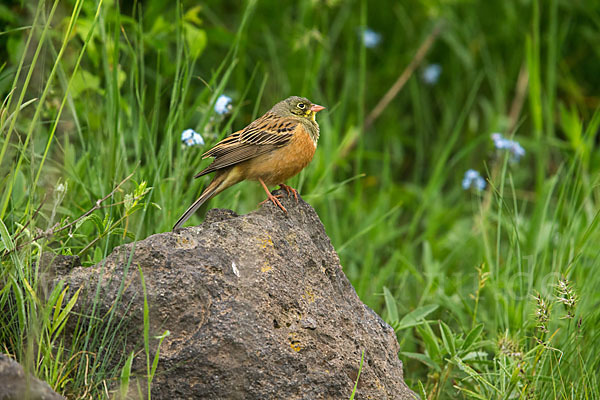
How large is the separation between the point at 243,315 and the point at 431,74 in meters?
5.97

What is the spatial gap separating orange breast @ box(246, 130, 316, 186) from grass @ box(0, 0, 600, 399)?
0.34 meters

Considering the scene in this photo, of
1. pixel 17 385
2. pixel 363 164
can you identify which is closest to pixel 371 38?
pixel 363 164

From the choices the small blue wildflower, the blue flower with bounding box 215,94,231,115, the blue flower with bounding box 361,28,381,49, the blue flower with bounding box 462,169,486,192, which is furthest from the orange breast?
the small blue wildflower

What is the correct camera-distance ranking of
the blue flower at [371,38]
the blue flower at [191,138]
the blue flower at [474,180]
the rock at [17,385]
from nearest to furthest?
the rock at [17,385]
the blue flower at [191,138]
the blue flower at [474,180]
the blue flower at [371,38]

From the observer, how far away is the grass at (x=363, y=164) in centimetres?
381

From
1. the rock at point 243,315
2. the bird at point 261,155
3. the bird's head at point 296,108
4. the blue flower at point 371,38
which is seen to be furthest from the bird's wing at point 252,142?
the blue flower at point 371,38

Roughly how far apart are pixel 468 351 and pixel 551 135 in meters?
3.83

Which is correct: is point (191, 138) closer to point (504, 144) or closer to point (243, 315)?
point (243, 315)

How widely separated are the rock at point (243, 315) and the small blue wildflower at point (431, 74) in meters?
5.35

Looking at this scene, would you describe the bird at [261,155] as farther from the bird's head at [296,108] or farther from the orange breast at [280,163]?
the bird's head at [296,108]

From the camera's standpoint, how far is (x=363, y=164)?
8.59m

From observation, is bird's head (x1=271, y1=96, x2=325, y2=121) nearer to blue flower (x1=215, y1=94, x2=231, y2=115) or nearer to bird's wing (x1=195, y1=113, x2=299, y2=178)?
bird's wing (x1=195, y1=113, x2=299, y2=178)


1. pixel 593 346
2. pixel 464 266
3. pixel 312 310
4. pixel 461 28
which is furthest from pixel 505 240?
pixel 312 310

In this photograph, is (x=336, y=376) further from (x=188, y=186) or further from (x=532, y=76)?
(x=532, y=76)
